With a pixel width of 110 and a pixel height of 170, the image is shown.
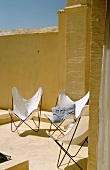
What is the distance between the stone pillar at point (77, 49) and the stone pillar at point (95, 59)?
9.66 ft

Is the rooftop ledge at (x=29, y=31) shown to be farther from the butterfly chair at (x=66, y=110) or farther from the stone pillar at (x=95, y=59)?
the stone pillar at (x=95, y=59)

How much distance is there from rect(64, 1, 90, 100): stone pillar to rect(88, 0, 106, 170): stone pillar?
2944 mm

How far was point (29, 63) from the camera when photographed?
7.79 m

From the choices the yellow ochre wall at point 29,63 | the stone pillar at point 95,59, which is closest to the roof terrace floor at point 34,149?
the stone pillar at point 95,59

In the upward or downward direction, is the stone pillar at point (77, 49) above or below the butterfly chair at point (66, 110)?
above

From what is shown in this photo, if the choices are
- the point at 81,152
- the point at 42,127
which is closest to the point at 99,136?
the point at 81,152

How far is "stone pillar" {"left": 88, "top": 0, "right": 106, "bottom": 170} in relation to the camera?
2816 mm

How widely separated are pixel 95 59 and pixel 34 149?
8.38 ft

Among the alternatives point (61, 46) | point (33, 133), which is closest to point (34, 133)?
point (33, 133)

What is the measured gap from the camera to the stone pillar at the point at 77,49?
579 cm

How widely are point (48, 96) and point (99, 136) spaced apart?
484 centimetres

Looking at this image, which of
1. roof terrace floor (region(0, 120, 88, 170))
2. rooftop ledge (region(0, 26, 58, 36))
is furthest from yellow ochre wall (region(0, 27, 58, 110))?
roof terrace floor (region(0, 120, 88, 170))

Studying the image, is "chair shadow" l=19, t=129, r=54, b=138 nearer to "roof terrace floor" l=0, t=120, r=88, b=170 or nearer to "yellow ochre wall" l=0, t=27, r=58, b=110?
"roof terrace floor" l=0, t=120, r=88, b=170

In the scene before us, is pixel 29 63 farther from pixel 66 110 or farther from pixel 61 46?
pixel 66 110
